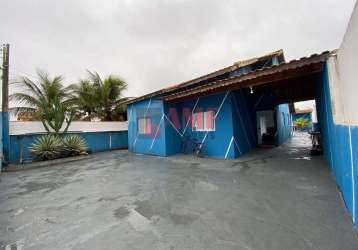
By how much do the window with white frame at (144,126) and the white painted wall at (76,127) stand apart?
345 cm

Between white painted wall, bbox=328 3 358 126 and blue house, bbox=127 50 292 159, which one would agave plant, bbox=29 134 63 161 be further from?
white painted wall, bbox=328 3 358 126

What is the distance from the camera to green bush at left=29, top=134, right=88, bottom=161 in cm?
842

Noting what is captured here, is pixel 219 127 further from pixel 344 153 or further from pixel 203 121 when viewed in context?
pixel 344 153

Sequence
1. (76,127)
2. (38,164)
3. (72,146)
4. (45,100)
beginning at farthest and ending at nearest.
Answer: (76,127), (45,100), (72,146), (38,164)

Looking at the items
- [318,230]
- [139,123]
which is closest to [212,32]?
[139,123]

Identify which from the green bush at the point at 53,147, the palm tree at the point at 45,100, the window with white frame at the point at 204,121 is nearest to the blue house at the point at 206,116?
the window with white frame at the point at 204,121

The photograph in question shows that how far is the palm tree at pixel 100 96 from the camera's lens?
1337 cm

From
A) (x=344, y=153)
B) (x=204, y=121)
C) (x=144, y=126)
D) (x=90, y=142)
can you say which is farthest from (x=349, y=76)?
(x=90, y=142)

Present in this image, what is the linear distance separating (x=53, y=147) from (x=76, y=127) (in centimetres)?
265

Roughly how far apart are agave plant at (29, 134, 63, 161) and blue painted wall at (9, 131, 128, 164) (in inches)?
20.5

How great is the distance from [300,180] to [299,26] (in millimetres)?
7101

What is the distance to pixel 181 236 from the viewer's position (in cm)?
218

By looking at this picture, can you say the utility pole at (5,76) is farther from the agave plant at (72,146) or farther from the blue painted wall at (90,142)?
the agave plant at (72,146)

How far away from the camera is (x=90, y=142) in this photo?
38.5ft
